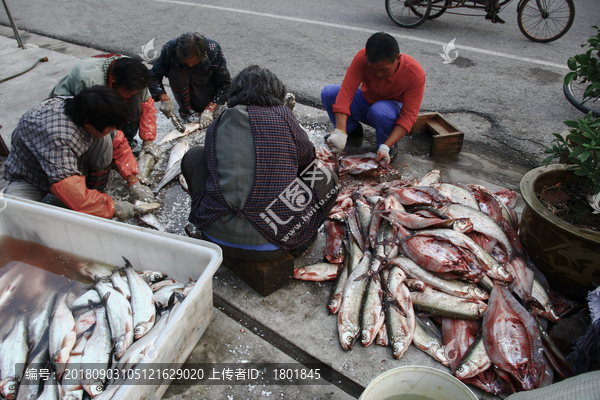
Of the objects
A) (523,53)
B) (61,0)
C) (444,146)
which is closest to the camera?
(444,146)

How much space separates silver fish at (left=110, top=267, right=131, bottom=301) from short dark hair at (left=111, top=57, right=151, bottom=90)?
5.12 ft

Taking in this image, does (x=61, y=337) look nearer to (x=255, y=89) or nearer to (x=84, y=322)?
(x=84, y=322)

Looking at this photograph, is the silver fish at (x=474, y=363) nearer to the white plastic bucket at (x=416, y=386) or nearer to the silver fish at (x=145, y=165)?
the white plastic bucket at (x=416, y=386)

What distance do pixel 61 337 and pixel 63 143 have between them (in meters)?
1.29

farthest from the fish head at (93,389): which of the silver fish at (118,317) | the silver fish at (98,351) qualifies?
the silver fish at (118,317)

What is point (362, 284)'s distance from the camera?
8.32 ft

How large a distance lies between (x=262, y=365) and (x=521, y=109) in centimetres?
467

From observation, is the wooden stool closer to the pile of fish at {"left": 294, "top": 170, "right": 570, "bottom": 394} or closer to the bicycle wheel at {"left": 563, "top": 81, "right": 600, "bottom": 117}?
the pile of fish at {"left": 294, "top": 170, "right": 570, "bottom": 394}

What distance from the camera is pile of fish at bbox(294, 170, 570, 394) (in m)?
2.13

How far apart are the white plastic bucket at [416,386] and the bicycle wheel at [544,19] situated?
7.61 m

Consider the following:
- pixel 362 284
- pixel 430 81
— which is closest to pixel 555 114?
pixel 430 81

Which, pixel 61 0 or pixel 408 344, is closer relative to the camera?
pixel 408 344

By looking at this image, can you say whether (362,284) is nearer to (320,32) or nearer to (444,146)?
(444,146)

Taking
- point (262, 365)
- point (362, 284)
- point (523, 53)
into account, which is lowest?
point (262, 365)
